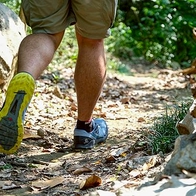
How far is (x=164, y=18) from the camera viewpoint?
362 inches

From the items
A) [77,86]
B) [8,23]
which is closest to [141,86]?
[8,23]

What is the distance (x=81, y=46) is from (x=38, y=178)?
2.91 feet

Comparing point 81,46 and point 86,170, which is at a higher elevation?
point 81,46

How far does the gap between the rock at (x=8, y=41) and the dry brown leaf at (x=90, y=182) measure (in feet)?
5.78

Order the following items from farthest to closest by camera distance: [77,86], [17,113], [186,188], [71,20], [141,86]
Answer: [141,86] < [77,86] < [71,20] < [17,113] < [186,188]

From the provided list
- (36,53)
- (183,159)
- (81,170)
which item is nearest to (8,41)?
(36,53)

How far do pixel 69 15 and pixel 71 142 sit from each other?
Result: 887 mm

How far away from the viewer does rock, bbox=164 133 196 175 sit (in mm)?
2098

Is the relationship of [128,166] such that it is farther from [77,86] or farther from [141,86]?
[141,86]

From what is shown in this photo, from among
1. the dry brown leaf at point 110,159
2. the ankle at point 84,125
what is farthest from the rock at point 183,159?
the ankle at point 84,125

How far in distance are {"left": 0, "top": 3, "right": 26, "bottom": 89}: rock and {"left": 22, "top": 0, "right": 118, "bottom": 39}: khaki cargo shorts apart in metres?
1.02

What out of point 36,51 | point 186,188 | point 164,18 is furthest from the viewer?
point 164,18

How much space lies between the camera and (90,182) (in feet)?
7.78

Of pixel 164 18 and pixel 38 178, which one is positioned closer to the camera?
pixel 38 178
